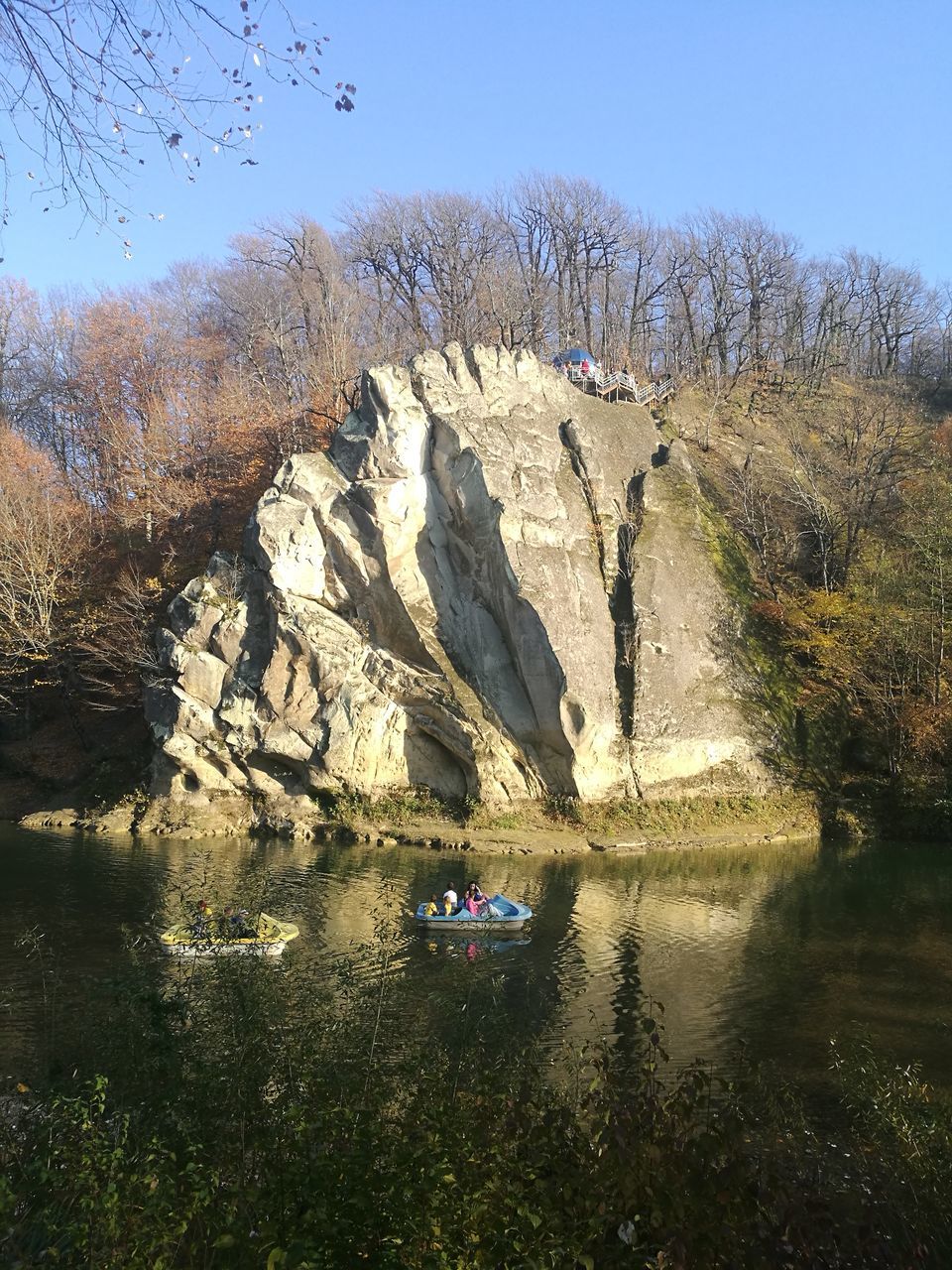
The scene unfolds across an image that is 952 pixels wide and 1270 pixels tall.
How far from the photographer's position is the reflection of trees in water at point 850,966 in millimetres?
14266

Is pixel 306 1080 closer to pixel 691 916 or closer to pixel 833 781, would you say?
pixel 691 916

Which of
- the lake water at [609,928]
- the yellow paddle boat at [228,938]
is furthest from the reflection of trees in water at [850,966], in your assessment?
the yellow paddle boat at [228,938]

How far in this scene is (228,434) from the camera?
45156 mm

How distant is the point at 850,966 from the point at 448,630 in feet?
63.3

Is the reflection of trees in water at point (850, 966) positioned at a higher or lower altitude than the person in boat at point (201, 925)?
lower

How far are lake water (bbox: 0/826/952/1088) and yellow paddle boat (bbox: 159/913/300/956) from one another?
459 mm

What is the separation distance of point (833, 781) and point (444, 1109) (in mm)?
31704

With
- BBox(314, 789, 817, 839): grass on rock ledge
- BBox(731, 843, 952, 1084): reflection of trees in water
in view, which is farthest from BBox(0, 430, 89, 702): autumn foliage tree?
BBox(731, 843, 952, 1084): reflection of trees in water

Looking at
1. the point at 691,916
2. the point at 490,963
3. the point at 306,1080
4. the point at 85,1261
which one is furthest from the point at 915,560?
the point at 85,1261

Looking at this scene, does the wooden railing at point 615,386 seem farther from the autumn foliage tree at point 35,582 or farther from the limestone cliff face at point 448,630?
the autumn foliage tree at point 35,582

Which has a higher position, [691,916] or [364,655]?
[364,655]

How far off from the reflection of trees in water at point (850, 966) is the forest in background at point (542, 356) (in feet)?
31.1

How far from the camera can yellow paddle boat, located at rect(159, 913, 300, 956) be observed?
9.55 metres

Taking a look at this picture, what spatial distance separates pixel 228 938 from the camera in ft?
32.0
